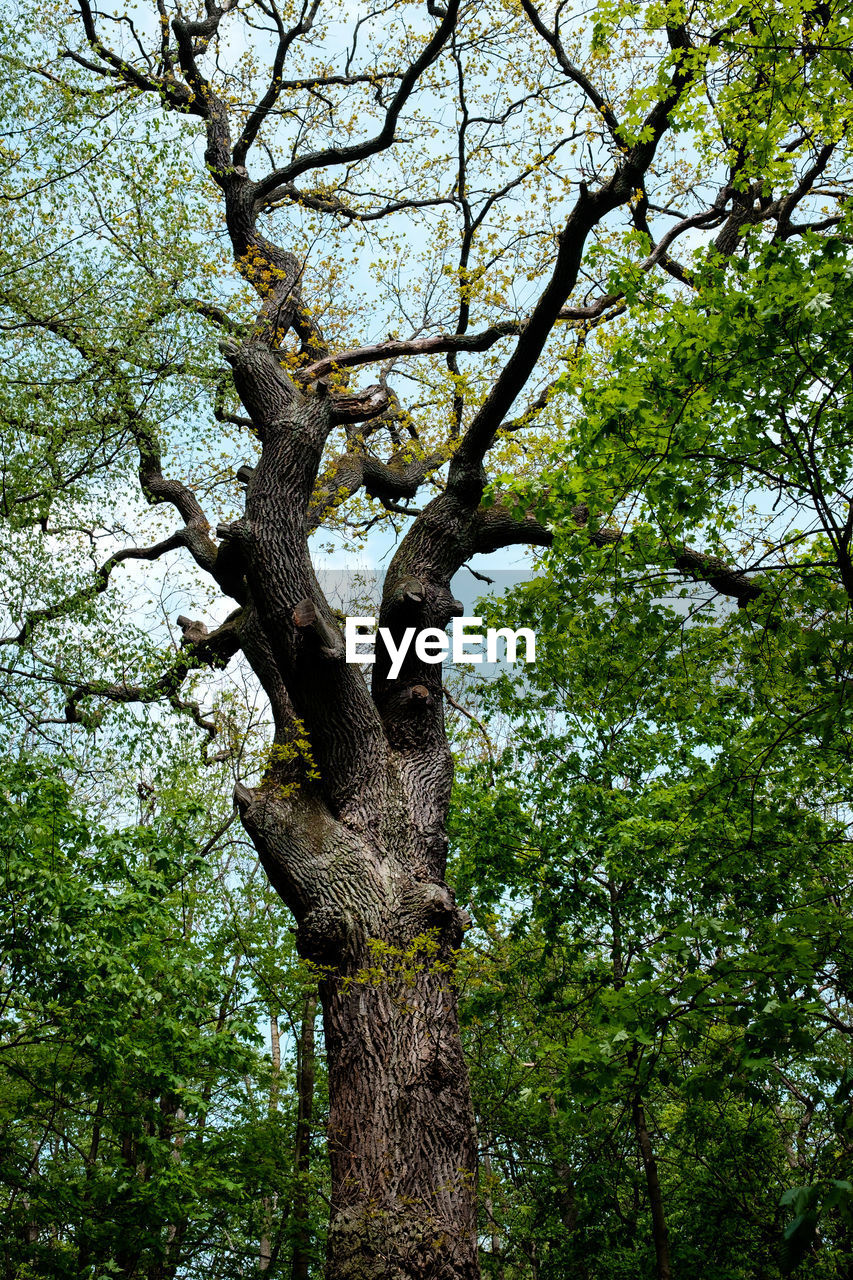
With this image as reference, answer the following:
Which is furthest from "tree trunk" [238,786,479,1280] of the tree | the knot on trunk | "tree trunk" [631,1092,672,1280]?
"tree trunk" [631,1092,672,1280]

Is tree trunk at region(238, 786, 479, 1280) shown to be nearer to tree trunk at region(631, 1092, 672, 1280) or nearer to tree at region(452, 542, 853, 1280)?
tree at region(452, 542, 853, 1280)

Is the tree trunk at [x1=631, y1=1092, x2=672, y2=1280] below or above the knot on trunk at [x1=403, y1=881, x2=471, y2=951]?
below

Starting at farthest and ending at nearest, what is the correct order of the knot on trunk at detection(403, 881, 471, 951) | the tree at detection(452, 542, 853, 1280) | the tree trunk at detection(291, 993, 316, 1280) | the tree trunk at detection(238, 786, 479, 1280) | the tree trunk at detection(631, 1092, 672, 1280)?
the tree trunk at detection(291, 993, 316, 1280)
the tree trunk at detection(631, 1092, 672, 1280)
the knot on trunk at detection(403, 881, 471, 951)
the tree at detection(452, 542, 853, 1280)
the tree trunk at detection(238, 786, 479, 1280)

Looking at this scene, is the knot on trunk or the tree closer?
the tree

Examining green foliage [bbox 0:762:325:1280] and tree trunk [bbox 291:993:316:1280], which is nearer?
green foliage [bbox 0:762:325:1280]

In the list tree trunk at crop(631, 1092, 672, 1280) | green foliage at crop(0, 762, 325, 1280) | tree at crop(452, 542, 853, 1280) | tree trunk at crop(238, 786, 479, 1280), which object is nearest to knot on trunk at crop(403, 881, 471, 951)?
tree trunk at crop(238, 786, 479, 1280)

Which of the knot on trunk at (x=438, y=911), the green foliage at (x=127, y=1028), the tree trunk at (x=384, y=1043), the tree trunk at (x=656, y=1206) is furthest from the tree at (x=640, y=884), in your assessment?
the green foliage at (x=127, y=1028)

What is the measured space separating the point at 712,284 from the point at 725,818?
398 centimetres

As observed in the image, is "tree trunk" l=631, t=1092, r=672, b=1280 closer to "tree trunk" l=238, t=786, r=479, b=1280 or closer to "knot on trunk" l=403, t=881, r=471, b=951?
"knot on trunk" l=403, t=881, r=471, b=951

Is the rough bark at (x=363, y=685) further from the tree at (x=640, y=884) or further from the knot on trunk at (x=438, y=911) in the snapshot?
the tree at (x=640, y=884)

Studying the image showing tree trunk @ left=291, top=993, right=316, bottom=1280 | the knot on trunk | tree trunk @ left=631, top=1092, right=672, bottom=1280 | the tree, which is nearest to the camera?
the tree

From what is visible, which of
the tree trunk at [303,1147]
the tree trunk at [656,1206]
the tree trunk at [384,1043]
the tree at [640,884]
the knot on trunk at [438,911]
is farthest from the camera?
the tree trunk at [303,1147]

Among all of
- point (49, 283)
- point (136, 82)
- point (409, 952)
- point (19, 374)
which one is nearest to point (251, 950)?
point (409, 952)

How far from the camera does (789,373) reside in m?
4.11
